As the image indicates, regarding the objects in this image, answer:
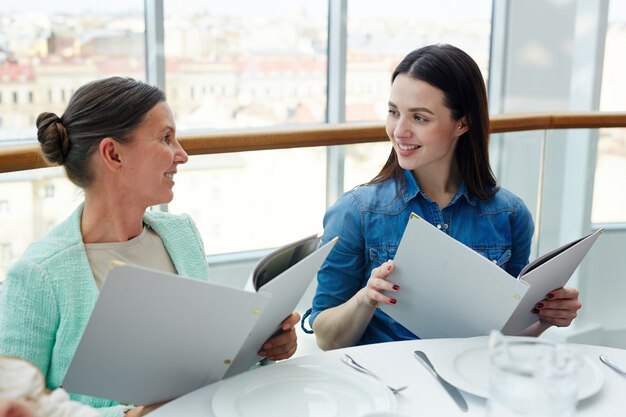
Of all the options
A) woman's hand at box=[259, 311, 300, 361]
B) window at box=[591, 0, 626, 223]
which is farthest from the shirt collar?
window at box=[591, 0, 626, 223]

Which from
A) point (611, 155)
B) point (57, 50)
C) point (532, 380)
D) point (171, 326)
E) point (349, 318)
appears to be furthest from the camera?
point (57, 50)

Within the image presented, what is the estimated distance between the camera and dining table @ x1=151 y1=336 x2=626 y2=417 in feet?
4.18

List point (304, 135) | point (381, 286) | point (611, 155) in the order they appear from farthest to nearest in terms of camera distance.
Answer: point (611, 155) → point (304, 135) → point (381, 286)

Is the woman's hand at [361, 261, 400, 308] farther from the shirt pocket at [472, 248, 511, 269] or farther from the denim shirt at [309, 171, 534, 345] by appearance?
the shirt pocket at [472, 248, 511, 269]

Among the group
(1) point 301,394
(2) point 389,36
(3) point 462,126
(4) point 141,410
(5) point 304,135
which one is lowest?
(4) point 141,410

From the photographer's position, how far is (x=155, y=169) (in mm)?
1804

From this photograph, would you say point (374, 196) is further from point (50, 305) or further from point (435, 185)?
point (50, 305)

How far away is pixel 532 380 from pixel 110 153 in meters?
1.13

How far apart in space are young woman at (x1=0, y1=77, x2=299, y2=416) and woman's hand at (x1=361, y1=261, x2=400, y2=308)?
0.18 m

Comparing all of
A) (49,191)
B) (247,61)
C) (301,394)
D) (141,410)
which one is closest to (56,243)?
(141,410)

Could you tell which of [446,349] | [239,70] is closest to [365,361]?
[446,349]

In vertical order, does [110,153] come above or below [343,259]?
above

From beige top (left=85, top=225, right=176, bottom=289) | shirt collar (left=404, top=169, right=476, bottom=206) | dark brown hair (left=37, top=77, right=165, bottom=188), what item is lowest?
beige top (left=85, top=225, right=176, bottom=289)

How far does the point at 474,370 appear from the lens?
1421 mm
